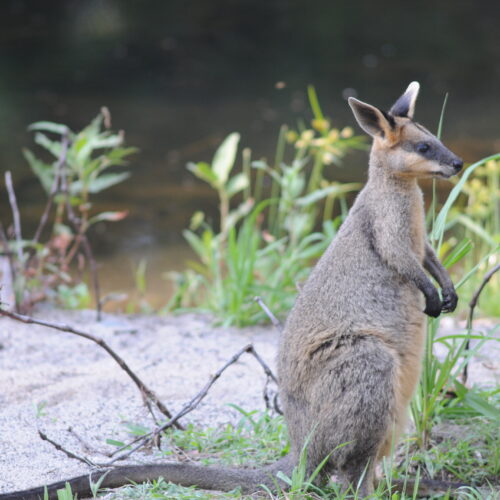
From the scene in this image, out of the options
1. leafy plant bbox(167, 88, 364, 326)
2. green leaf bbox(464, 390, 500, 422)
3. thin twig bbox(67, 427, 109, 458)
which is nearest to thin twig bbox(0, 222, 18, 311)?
leafy plant bbox(167, 88, 364, 326)

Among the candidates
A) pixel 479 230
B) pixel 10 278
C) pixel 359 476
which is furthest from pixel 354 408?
pixel 10 278

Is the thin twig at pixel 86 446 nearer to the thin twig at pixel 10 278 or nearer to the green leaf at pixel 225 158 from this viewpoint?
the thin twig at pixel 10 278

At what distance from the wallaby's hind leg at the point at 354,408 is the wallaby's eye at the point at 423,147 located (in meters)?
0.73

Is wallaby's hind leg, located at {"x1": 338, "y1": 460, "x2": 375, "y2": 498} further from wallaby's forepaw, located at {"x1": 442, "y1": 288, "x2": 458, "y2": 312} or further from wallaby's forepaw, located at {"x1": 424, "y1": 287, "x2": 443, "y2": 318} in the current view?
wallaby's forepaw, located at {"x1": 442, "y1": 288, "x2": 458, "y2": 312}

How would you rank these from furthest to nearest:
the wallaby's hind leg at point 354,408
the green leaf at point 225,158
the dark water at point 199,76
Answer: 1. the dark water at point 199,76
2. the green leaf at point 225,158
3. the wallaby's hind leg at point 354,408

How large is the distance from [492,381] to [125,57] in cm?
946

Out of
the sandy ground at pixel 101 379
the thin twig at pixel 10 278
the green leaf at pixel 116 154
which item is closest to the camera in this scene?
the sandy ground at pixel 101 379

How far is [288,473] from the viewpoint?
9.66 ft

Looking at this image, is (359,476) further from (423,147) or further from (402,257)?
(423,147)

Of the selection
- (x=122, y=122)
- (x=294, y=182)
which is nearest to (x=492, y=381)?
(x=294, y=182)

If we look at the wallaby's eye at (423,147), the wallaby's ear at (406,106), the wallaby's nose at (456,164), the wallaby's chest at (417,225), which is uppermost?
the wallaby's ear at (406,106)

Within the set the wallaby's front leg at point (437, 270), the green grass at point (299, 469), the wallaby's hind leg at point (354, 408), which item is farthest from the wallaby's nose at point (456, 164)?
the green grass at point (299, 469)

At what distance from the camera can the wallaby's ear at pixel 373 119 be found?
304cm

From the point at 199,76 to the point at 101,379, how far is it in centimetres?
808
